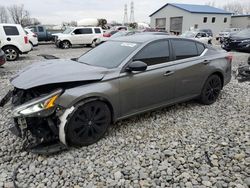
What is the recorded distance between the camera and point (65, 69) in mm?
3344

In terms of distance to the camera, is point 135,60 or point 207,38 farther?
point 207,38

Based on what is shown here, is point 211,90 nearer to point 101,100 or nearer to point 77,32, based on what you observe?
point 101,100

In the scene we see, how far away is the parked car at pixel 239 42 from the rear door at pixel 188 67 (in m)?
8.96

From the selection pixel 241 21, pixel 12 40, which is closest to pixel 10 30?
pixel 12 40

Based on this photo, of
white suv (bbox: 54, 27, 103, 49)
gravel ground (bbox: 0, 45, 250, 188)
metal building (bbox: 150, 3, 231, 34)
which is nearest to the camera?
gravel ground (bbox: 0, 45, 250, 188)

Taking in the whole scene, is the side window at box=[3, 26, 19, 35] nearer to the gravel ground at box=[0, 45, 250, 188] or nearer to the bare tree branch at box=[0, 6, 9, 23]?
the gravel ground at box=[0, 45, 250, 188]

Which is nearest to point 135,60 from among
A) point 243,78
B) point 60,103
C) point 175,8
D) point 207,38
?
point 60,103

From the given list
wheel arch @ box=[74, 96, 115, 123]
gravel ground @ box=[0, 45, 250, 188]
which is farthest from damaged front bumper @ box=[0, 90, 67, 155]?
wheel arch @ box=[74, 96, 115, 123]

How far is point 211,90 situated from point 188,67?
38.6 inches

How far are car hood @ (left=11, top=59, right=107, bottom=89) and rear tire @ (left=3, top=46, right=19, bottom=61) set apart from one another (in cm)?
807

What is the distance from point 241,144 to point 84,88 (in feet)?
7.88

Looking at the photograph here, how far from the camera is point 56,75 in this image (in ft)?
10.0

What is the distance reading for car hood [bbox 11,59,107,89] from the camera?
294 centimetres

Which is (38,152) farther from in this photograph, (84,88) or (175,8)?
(175,8)
